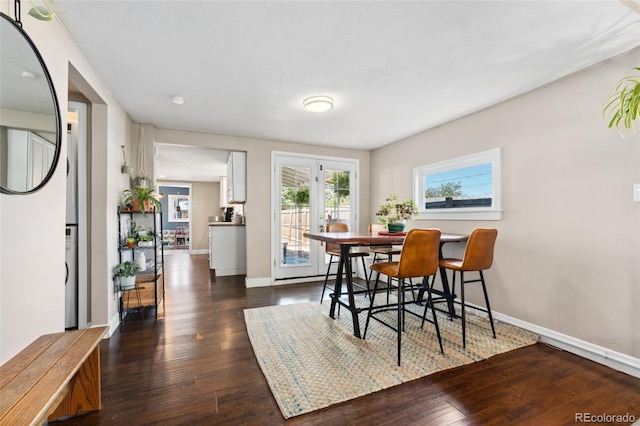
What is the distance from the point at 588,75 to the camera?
2279 mm

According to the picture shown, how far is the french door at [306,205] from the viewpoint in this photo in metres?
4.60

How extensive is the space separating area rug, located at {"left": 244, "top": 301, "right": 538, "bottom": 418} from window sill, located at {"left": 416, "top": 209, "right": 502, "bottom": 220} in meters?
1.09

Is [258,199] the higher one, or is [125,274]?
[258,199]

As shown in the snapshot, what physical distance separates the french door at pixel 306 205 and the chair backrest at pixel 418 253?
107 inches

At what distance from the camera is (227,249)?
17.5 ft

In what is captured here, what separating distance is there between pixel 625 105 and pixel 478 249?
4.28 feet

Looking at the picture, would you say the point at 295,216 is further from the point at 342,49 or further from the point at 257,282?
the point at 342,49

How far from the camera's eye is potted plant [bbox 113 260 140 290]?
2799 millimetres

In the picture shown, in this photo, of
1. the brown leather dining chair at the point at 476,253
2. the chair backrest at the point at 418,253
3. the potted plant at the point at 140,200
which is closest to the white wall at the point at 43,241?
the potted plant at the point at 140,200

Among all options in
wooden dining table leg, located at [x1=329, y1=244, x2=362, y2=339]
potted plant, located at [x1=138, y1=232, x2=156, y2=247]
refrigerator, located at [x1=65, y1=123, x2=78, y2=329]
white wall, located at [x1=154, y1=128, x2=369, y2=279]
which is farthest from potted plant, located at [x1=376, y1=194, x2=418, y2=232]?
refrigerator, located at [x1=65, y1=123, x2=78, y2=329]

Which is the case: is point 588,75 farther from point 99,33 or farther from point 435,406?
point 99,33

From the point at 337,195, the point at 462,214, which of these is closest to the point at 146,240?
the point at 337,195

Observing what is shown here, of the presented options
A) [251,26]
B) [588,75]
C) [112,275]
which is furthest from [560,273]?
[112,275]

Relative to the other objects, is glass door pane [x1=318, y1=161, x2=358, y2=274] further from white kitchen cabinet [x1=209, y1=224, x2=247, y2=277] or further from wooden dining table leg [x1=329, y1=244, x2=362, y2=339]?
wooden dining table leg [x1=329, y1=244, x2=362, y2=339]
